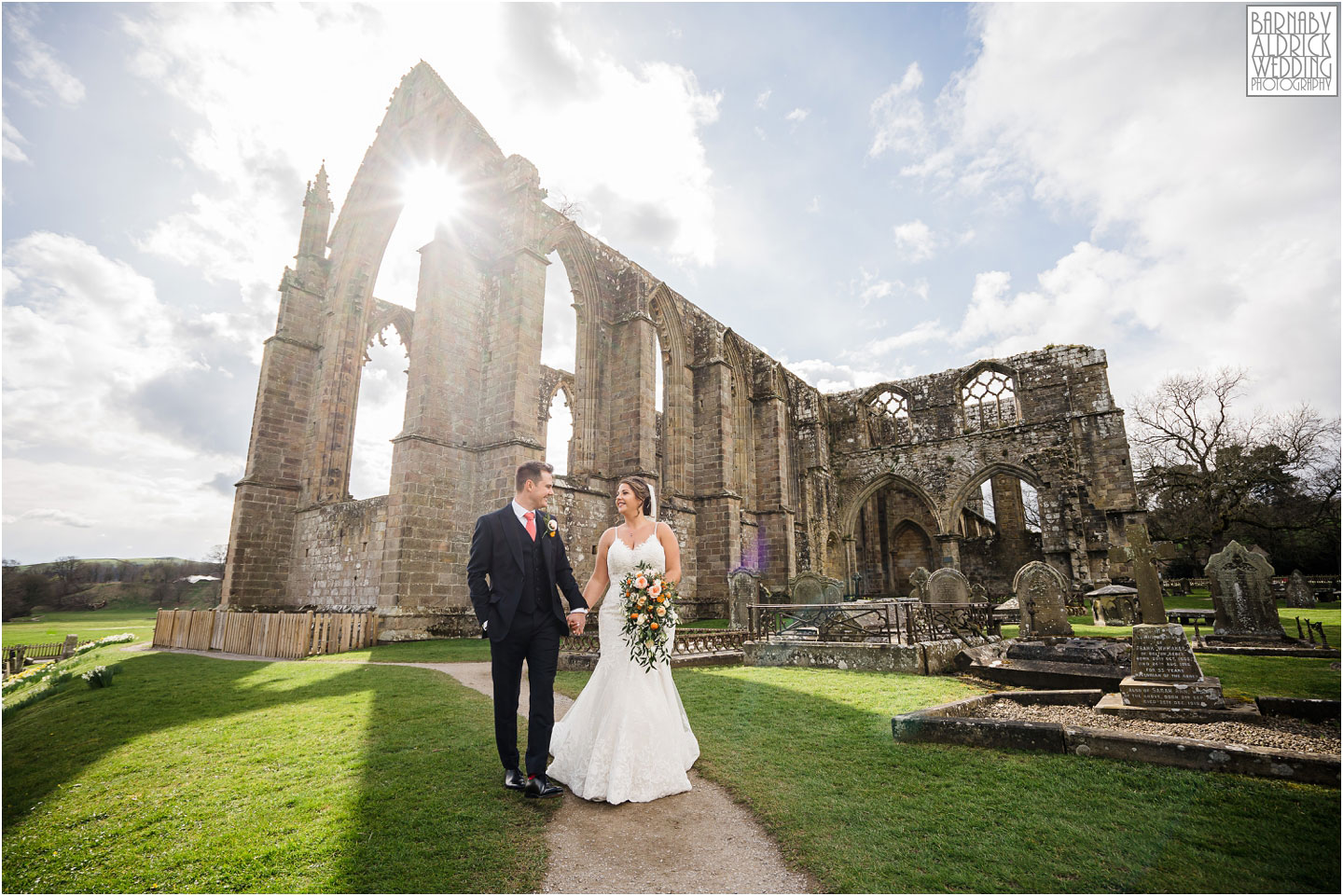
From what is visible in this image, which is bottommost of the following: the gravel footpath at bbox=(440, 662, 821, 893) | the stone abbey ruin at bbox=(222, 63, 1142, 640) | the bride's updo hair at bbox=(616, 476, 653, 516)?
the gravel footpath at bbox=(440, 662, 821, 893)

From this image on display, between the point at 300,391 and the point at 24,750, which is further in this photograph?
the point at 300,391

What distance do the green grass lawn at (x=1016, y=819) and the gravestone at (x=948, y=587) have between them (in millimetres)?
7732

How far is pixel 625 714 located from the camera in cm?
332

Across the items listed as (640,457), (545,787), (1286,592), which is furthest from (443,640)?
(1286,592)

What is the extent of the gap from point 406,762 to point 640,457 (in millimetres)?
11397

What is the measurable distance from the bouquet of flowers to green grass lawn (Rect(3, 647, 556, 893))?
0.95 m

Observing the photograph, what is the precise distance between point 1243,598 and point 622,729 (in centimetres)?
1103

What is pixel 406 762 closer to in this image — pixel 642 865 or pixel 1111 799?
pixel 642 865

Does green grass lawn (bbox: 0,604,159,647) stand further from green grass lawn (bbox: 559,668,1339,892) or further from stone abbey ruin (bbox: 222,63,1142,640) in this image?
green grass lawn (bbox: 559,668,1339,892)

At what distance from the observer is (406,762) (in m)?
3.68

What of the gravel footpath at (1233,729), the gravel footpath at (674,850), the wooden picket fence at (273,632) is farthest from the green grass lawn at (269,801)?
the wooden picket fence at (273,632)

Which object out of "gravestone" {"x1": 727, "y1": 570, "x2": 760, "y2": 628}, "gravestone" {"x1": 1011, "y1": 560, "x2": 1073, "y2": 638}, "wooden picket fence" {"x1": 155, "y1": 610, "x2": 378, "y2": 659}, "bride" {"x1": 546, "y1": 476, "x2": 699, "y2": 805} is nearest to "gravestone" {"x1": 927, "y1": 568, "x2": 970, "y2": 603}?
"gravestone" {"x1": 1011, "y1": 560, "x2": 1073, "y2": 638}

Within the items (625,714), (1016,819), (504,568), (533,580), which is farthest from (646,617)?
(1016,819)

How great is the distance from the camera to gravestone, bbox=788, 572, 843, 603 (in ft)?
39.0
